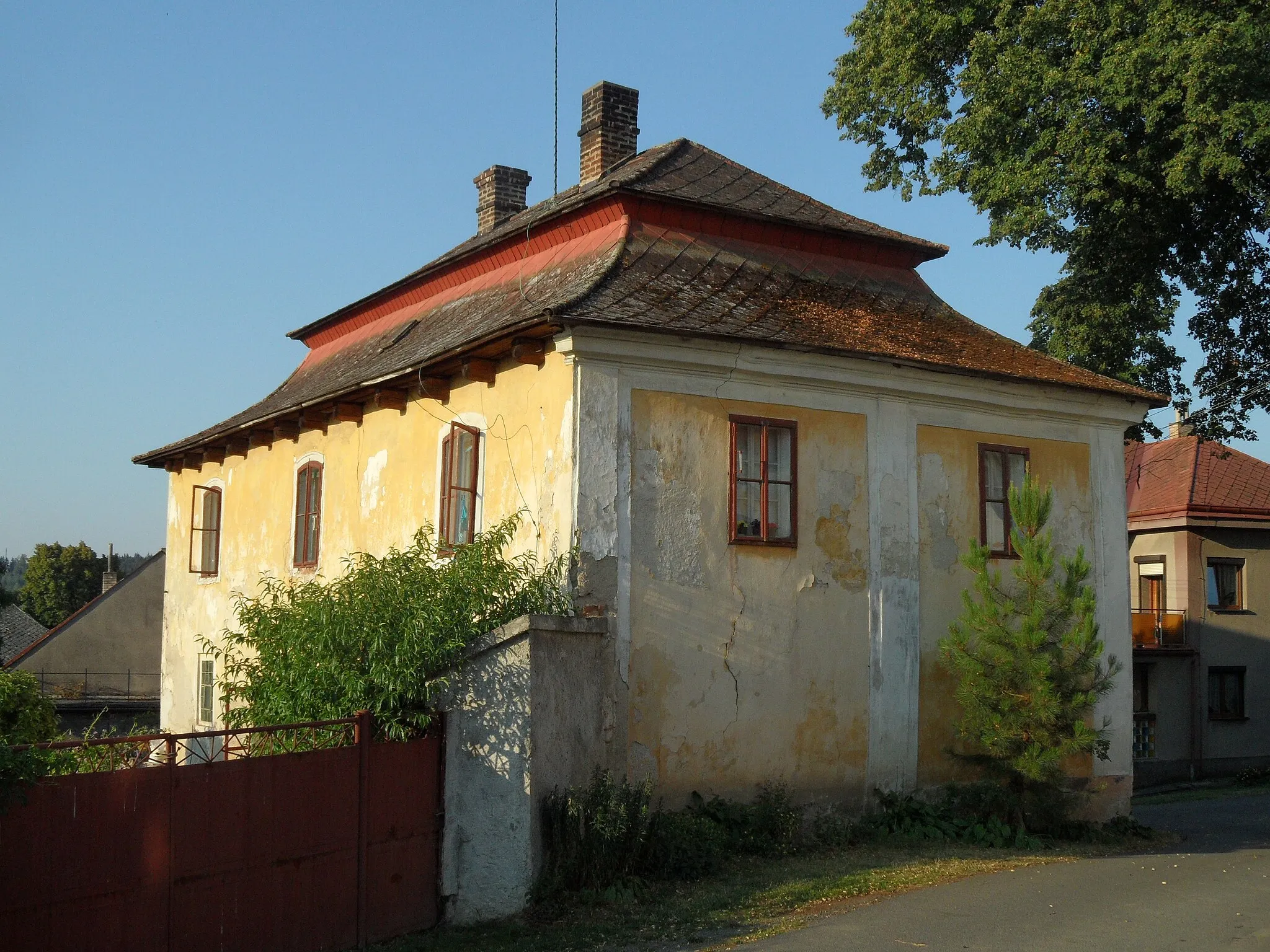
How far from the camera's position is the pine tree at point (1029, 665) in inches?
491

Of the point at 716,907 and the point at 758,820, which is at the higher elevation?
the point at 758,820

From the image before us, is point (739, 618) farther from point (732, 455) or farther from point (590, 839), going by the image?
point (590, 839)

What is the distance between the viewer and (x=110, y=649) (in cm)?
3650

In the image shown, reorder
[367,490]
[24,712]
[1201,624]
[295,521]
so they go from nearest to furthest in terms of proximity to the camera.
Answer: [24,712], [367,490], [295,521], [1201,624]

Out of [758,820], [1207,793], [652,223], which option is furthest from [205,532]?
[1207,793]

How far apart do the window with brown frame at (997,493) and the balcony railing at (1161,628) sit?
1470 centimetres

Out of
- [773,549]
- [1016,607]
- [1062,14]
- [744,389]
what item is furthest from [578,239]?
[1062,14]

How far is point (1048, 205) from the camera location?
17.4m

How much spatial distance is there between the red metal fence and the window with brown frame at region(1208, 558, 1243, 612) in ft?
73.9

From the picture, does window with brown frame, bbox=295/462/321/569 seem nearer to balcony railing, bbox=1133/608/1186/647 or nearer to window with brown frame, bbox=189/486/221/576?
window with brown frame, bbox=189/486/221/576

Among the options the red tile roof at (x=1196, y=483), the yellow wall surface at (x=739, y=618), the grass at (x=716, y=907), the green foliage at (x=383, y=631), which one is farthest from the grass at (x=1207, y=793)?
the green foliage at (x=383, y=631)

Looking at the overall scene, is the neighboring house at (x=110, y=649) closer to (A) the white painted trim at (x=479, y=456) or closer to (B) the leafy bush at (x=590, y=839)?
(A) the white painted trim at (x=479, y=456)

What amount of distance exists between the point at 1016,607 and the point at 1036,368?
10.0 ft

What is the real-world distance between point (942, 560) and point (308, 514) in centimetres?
828
